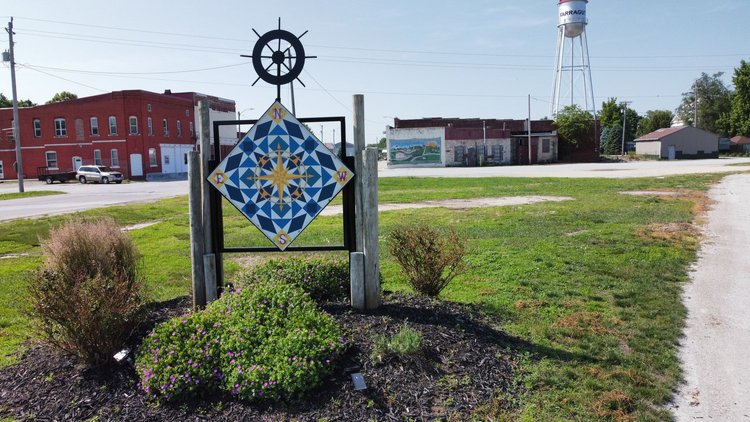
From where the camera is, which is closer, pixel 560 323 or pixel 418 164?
pixel 560 323

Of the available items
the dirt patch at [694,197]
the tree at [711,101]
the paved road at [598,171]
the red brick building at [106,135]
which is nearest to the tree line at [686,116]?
the tree at [711,101]

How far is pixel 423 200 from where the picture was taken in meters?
22.7

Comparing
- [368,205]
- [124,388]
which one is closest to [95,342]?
[124,388]

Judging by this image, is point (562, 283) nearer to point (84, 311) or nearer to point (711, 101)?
point (84, 311)

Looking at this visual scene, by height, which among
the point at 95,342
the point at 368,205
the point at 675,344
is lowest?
the point at 675,344

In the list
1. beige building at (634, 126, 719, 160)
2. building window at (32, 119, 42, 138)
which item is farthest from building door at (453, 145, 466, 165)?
building window at (32, 119, 42, 138)

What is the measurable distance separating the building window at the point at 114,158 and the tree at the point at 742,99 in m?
84.8

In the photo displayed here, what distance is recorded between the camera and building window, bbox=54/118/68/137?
57.8 m

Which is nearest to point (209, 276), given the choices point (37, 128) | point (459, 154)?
point (37, 128)

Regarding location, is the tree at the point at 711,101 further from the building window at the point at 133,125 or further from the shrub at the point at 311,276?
the shrub at the point at 311,276

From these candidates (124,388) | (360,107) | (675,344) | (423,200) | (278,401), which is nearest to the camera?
(278,401)

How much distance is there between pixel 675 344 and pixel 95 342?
204 inches

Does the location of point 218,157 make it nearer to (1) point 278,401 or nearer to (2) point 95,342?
(2) point 95,342

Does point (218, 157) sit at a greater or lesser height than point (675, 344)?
greater
